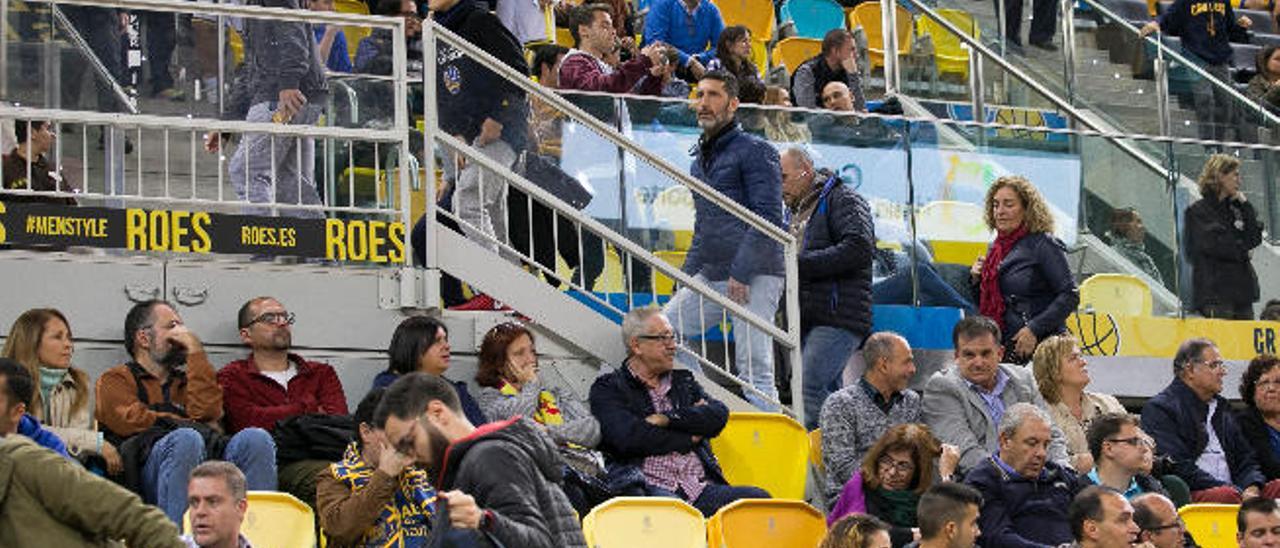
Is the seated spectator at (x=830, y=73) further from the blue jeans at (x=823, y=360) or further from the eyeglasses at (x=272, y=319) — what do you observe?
the eyeglasses at (x=272, y=319)

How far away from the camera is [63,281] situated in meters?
14.2

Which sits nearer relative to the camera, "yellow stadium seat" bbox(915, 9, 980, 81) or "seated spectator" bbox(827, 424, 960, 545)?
"seated spectator" bbox(827, 424, 960, 545)

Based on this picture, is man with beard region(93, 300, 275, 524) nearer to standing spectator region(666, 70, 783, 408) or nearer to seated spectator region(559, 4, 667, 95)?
standing spectator region(666, 70, 783, 408)

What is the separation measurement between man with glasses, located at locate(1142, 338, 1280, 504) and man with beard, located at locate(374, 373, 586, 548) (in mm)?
6899

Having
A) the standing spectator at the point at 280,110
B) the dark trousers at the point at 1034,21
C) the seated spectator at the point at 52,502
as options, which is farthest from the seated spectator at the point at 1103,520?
the dark trousers at the point at 1034,21

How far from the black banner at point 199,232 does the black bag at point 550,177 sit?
90 centimetres

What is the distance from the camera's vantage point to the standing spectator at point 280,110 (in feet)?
48.8

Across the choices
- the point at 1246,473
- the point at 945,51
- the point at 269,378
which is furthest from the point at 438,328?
the point at 945,51

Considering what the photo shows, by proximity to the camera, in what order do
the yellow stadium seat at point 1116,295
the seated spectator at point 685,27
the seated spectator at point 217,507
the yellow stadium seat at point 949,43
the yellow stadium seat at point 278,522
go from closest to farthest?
the seated spectator at point 217,507 → the yellow stadium seat at point 278,522 → the yellow stadium seat at point 1116,295 → the seated spectator at point 685,27 → the yellow stadium seat at point 949,43

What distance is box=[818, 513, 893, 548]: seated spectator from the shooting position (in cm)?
1284

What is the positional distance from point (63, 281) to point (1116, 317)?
21.6 ft

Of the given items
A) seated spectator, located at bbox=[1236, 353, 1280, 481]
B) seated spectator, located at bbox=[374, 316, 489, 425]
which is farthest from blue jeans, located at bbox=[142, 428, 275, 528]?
seated spectator, located at bbox=[1236, 353, 1280, 481]

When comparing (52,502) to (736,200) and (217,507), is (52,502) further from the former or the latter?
(736,200)

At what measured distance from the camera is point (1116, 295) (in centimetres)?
1831
